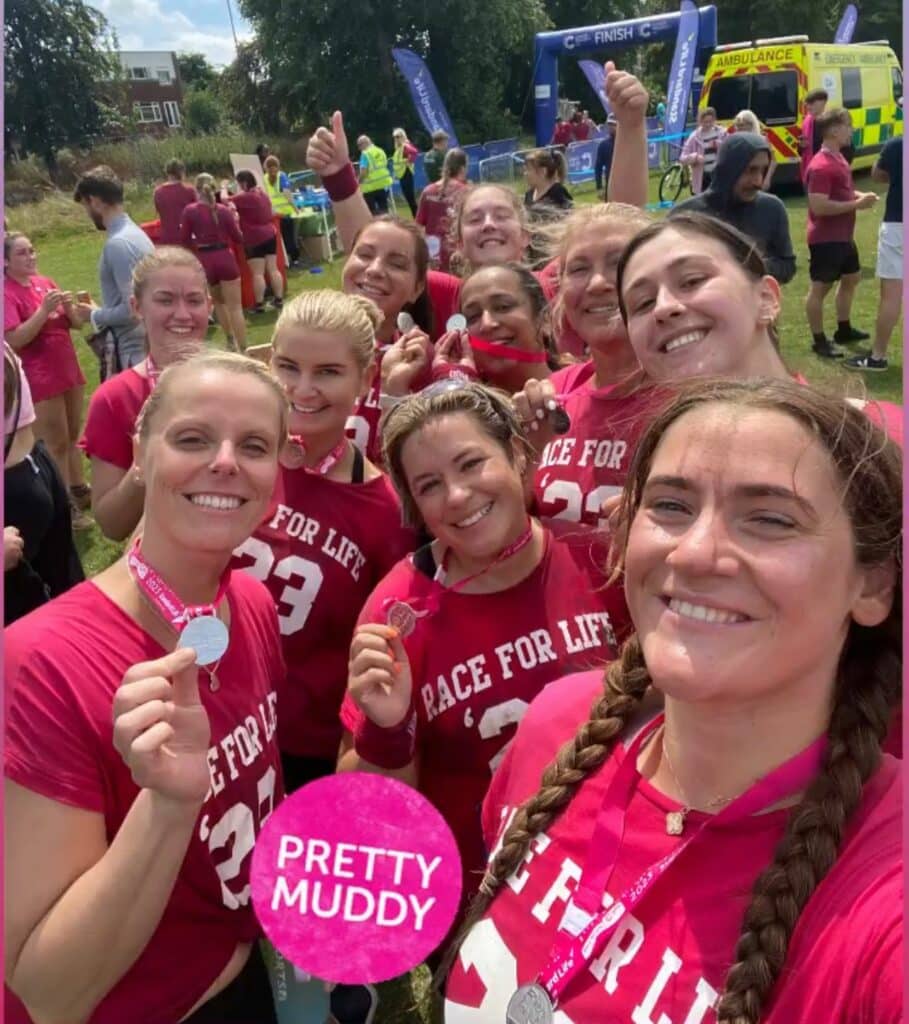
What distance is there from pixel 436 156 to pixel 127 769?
58.5ft

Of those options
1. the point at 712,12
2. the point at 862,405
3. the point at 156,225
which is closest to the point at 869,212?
the point at 712,12

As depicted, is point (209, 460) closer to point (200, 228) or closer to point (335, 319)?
point (335, 319)

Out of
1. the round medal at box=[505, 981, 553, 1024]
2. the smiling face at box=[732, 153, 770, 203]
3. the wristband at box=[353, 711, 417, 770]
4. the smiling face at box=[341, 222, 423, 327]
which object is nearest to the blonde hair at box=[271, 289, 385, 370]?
the smiling face at box=[341, 222, 423, 327]

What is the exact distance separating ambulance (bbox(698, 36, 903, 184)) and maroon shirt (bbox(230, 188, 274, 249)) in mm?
11732

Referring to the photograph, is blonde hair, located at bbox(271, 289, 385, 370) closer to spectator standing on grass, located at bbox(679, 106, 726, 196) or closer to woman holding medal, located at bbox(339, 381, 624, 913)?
woman holding medal, located at bbox(339, 381, 624, 913)

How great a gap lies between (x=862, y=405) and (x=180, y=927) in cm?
163

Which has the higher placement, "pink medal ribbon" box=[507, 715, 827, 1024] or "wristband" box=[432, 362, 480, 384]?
"wristband" box=[432, 362, 480, 384]

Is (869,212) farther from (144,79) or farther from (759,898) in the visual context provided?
(144,79)

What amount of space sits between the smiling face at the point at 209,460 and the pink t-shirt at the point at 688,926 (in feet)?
2.85

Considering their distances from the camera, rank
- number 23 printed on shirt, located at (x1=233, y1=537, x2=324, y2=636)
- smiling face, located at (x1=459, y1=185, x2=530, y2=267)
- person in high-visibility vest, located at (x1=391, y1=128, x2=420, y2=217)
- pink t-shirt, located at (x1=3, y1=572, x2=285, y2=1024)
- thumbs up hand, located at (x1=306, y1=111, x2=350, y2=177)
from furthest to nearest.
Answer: person in high-visibility vest, located at (x1=391, y1=128, x2=420, y2=217) → smiling face, located at (x1=459, y1=185, x2=530, y2=267) → thumbs up hand, located at (x1=306, y1=111, x2=350, y2=177) → number 23 printed on shirt, located at (x1=233, y1=537, x2=324, y2=636) → pink t-shirt, located at (x1=3, y1=572, x2=285, y2=1024)

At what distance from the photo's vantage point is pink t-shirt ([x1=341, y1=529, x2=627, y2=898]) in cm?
204

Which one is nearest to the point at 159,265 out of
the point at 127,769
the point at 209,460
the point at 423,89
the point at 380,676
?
the point at 209,460

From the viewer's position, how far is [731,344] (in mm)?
2148

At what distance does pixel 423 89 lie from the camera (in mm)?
25812
